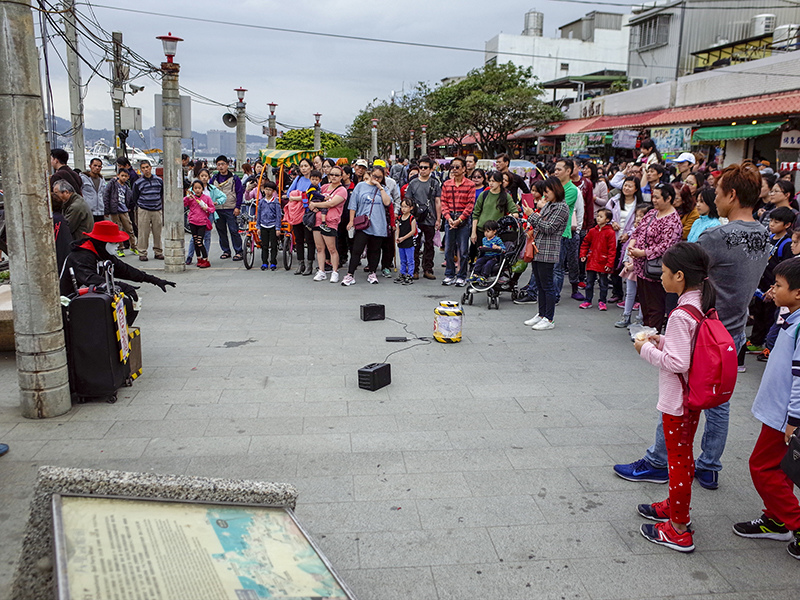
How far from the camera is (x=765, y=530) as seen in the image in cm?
366

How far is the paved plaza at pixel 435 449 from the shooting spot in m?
3.37

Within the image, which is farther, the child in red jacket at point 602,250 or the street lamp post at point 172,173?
the street lamp post at point 172,173

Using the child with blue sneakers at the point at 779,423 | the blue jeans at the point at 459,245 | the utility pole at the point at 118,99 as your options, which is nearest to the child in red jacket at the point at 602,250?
the blue jeans at the point at 459,245

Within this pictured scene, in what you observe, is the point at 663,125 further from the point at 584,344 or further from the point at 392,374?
the point at 392,374

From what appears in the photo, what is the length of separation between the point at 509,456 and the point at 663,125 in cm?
2171

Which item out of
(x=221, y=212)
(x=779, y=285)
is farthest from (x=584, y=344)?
(x=221, y=212)

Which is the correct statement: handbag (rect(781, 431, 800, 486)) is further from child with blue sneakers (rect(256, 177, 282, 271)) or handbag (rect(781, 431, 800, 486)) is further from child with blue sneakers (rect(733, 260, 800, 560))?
child with blue sneakers (rect(256, 177, 282, 271))

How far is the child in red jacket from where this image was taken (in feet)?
29.8

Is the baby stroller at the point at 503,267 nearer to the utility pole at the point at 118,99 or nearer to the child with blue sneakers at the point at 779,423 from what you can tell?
the child with blue sneakers at the point at 779,423

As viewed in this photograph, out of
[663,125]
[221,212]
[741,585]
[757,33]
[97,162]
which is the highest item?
[757,33]

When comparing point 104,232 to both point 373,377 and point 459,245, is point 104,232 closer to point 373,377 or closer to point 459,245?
point 373,377

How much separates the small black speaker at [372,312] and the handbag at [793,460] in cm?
558

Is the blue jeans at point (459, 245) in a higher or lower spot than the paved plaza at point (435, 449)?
higher

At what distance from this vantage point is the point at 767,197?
864 cm
